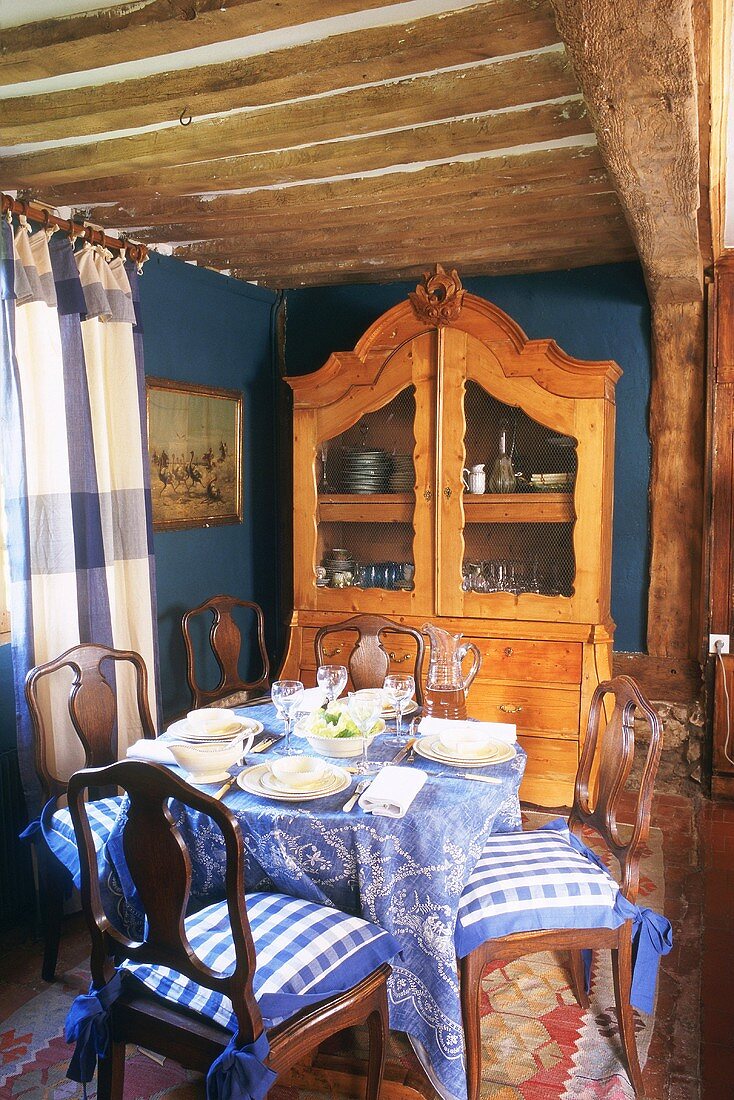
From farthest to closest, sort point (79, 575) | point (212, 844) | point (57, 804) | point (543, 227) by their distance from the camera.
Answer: point (543, 227) < point (79, 575) < point (57, 804) < point (212, 844)

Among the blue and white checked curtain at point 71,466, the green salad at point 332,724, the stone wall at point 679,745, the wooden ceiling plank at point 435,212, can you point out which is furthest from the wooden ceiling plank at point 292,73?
the stone wall at point 679,745

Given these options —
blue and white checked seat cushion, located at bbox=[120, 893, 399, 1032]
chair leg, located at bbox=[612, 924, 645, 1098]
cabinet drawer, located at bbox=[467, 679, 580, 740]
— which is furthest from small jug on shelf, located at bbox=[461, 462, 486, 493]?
blue and white checked seat cushion, located at bbox=[120, 893, 399, 1032]

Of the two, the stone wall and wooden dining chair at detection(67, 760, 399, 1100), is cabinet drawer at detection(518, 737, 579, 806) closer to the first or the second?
the stone wall

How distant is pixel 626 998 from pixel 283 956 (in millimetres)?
904

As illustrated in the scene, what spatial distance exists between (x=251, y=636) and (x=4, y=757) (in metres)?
1.69

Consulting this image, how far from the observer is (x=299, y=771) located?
6.93 ft

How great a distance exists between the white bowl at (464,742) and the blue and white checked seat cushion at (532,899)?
29 cm

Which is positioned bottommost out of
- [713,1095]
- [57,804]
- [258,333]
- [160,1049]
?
[713,1095]

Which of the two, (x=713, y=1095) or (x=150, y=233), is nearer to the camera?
(x=713, y=1095)

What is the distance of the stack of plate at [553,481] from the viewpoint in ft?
11.5

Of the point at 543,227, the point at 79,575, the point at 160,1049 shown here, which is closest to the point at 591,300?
the point at 543,227

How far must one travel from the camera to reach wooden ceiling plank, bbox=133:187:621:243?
297 centimetres

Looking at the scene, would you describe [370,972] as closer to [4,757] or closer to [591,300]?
[4,757]

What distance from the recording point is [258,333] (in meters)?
4.34
